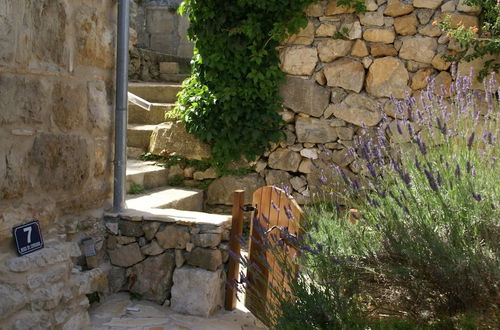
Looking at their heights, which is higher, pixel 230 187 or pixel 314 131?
pixel 314 131

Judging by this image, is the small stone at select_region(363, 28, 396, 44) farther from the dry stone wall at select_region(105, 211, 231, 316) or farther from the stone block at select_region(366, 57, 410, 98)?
the dry stone wall at select_region(105, 211, 231, 316)

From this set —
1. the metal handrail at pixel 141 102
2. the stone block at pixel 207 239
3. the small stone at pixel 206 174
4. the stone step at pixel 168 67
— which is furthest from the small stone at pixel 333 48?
the stone step at pixel 168 67

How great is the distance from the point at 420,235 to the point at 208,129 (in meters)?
3.42

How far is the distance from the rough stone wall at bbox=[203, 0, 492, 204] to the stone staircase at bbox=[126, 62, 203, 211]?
104cm

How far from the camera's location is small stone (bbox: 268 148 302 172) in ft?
17.9

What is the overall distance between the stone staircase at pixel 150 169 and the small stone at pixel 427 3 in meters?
2.83

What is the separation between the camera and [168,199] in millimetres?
4660

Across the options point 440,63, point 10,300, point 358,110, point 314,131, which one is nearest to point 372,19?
point 440,63

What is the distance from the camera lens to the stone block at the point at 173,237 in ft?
11.7

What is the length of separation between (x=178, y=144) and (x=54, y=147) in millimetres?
2620

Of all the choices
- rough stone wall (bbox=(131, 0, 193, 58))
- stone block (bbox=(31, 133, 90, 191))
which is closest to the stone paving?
stone block (bbox=(31, 133, 90, 191))

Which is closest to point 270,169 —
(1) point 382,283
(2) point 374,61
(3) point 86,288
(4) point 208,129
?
(4) point 208,129

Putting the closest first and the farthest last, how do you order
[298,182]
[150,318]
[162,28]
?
1. [150,318]
2. [298,182]
3. [162,28]

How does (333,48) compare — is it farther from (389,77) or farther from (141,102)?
(141,102)
